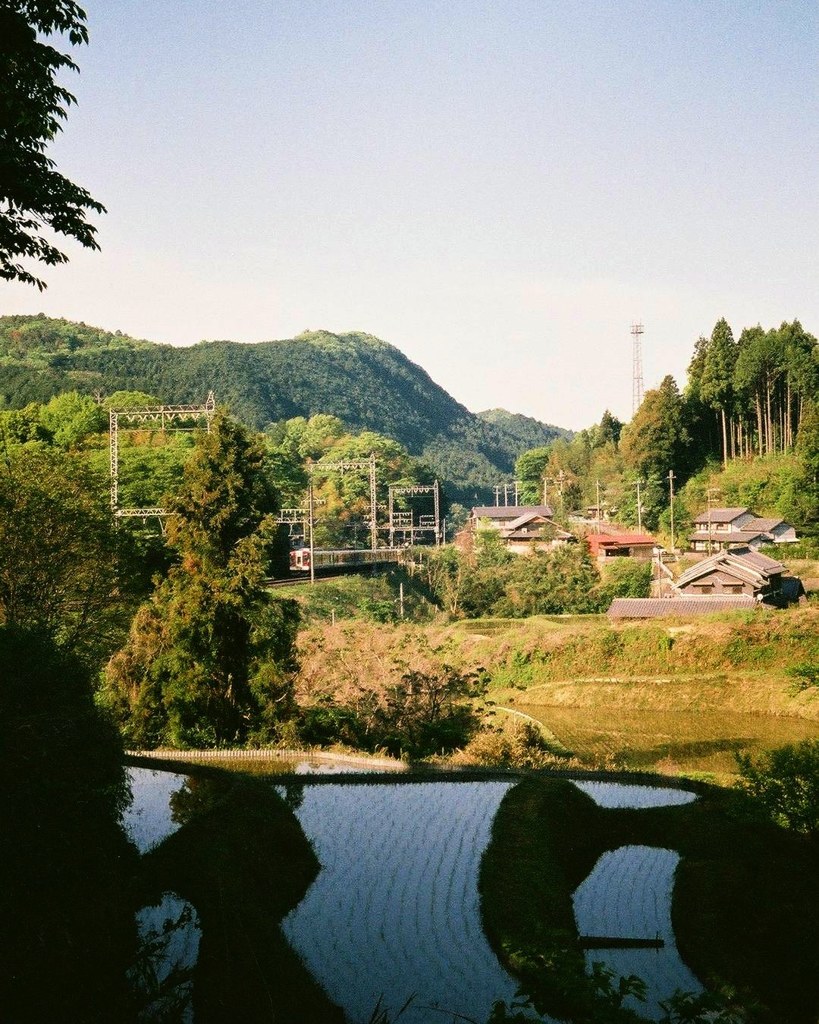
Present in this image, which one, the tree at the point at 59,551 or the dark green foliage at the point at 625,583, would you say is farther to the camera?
the dark green foliage at the point at 625,583

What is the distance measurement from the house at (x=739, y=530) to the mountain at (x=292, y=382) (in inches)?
1700

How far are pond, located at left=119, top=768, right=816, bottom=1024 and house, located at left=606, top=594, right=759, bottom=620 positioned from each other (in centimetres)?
1990

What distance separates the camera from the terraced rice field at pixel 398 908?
7.31 meters

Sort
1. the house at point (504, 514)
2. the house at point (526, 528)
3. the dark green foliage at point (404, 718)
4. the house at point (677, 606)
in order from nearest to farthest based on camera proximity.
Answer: the dark green foliage at point (404, 718)
the house at point (677, 606)
the house at point (526, 528)
the house at point (504, 514)

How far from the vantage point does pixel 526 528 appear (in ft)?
173

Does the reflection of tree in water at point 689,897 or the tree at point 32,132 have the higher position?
the tree at point 32,132

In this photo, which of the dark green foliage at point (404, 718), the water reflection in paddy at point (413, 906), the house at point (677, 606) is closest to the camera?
the water reflection in paddy at point (413, 906)

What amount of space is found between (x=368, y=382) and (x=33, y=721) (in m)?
138

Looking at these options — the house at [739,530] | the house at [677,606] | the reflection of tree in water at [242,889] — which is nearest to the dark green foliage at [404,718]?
the reflection of tree in water at [242,889]

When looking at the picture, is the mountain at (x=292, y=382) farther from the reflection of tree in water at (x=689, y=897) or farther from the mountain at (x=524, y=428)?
the reflection of tree in water at (x=689, y=897)

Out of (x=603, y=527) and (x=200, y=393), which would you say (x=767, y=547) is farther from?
(x=200, y=393)

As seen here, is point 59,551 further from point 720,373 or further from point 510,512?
point 510,512

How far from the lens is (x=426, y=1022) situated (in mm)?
6723

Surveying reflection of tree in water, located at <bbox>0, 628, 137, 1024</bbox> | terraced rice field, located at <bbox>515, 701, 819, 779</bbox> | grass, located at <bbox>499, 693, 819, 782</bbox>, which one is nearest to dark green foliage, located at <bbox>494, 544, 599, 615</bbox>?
grass, located at <bbox>499, 693, 819, 782</bbox>
